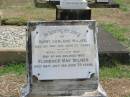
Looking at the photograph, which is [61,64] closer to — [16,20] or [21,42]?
[21,42]

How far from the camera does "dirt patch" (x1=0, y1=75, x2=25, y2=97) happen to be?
542 cm

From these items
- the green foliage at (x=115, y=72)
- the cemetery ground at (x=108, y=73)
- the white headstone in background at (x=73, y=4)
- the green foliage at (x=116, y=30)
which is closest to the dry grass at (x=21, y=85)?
the cemetery ground at (x=108, y=73)

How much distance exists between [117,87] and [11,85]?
→ 146 centimetres

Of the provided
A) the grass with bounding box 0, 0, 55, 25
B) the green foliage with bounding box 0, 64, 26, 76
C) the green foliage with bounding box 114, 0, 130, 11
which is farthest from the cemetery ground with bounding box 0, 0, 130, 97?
the green foliage with bounding box 114, 0, 130, 11

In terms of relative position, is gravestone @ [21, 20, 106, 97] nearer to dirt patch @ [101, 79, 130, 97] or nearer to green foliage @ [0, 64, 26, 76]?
dirt patch @ [101, 79, 130, 97]

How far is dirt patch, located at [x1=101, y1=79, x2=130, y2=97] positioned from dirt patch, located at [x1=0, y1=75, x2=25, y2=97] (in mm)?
1176

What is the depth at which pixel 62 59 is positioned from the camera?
4.36m

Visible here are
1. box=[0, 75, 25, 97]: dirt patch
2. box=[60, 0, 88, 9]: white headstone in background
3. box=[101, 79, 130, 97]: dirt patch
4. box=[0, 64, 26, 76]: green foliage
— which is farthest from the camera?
box=[60, 0, 88, 9]: white headstone in background

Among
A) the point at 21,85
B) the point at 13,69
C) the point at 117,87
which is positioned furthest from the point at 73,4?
the point at 21,85

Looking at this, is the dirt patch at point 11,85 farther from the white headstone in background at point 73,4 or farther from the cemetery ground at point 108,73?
the white headstone in background at point 73,4

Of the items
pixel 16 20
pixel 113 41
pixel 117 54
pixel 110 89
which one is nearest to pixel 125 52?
pixel 117 54

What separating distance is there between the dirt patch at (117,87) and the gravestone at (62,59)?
1222 millimetres

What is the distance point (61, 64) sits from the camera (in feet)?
14.4

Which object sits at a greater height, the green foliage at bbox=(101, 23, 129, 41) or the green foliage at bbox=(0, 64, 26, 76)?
the green foliage at bbox=(0, 64, 26, 76)
